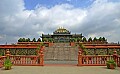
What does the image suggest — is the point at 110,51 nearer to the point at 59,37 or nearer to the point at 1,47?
the point at 1,47

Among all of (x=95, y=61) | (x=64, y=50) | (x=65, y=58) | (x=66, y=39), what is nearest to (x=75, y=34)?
(x=66, y=39)

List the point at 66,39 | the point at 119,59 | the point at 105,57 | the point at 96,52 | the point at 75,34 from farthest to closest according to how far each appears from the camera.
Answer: the point at 75,34 < the point at 66,39 < the point at 96,52 < the point at 105,57 < the point at 119,59

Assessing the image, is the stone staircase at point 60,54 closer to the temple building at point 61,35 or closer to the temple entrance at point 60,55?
the temple entrance at point 60,55

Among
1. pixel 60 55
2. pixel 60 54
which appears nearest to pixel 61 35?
pixel 60 54

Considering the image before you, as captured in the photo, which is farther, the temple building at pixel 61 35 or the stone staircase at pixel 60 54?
the temple building at pixel 61 35

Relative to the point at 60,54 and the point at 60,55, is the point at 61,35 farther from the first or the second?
the point at 60,55

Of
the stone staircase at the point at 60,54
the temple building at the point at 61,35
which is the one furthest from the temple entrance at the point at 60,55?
the temple building at the point at 61,35

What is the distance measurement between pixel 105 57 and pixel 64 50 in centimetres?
1017

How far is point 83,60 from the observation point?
1484 cm

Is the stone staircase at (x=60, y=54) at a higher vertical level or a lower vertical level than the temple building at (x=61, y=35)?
lower

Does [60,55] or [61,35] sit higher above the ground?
[61,35]

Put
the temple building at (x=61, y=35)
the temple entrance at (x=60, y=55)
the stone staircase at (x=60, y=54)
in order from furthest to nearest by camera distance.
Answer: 1. the temple building at (x=61, y=35)
2. the stone staircase at (x=60, y=54)
3. the temple entrance at (x=60, y=55)

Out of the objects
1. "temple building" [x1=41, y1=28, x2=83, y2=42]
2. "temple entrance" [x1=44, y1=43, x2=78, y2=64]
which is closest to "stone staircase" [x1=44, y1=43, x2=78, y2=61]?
"temple entrance" [x1=44, y1=43, x2=78, y2=64]

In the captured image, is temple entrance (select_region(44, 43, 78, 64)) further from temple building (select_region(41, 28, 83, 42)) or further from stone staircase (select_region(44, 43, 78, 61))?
temple building (select_region(41, 28, 83, 42))
